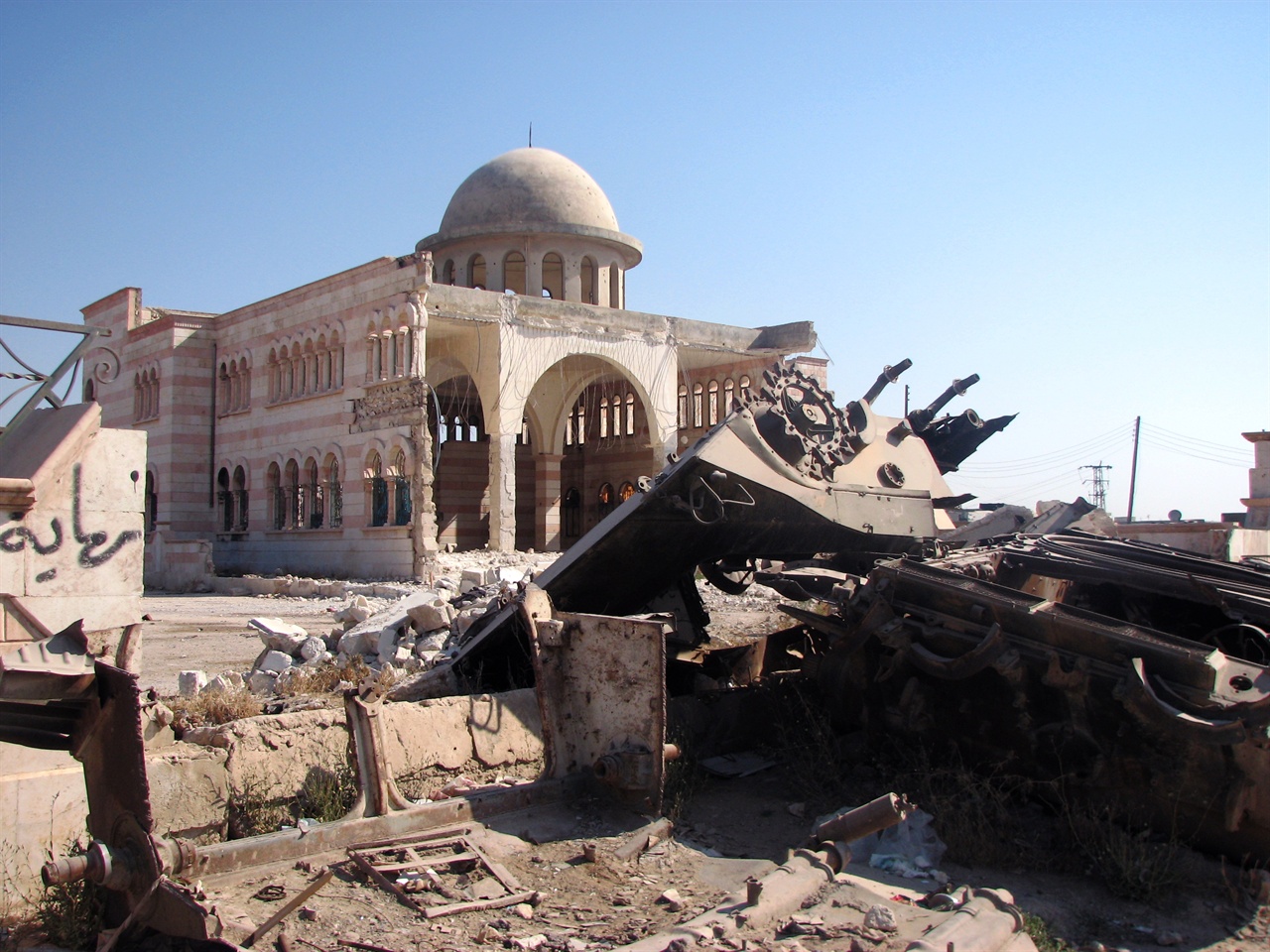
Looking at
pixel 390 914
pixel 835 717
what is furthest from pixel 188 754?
pixel 835 717

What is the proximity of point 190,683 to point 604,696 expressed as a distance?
411 centimetres

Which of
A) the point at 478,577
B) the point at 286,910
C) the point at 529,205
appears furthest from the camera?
the point at 529,205

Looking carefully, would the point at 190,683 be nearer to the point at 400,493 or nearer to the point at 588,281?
the point at 400,493

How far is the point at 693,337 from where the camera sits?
25.3m

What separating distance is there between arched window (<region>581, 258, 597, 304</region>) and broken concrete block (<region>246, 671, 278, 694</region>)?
17.2m

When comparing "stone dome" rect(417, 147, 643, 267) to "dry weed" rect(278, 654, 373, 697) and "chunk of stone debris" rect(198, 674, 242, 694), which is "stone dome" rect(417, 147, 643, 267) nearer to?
"dry weed" rect(278, 654, 373, 697)

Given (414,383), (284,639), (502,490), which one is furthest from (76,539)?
(502,490)

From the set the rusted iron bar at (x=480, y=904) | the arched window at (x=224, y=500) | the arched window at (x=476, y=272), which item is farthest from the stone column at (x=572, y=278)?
the rusted iron bar at (x=480, y=904)

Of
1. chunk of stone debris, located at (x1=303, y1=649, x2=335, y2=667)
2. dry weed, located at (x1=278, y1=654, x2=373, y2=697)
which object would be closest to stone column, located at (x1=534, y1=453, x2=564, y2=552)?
chunk of stone debris, located at (x1=303, y1=649, x2=335, y2=667)

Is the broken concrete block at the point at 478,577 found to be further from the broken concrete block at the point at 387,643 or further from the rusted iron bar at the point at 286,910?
the rusted iron bar at the point at 286,910

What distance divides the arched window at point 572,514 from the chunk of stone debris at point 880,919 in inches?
1098

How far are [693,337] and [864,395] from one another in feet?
53.7

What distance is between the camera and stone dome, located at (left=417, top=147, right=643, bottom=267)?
24.1m

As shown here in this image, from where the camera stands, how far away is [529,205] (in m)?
24.1
